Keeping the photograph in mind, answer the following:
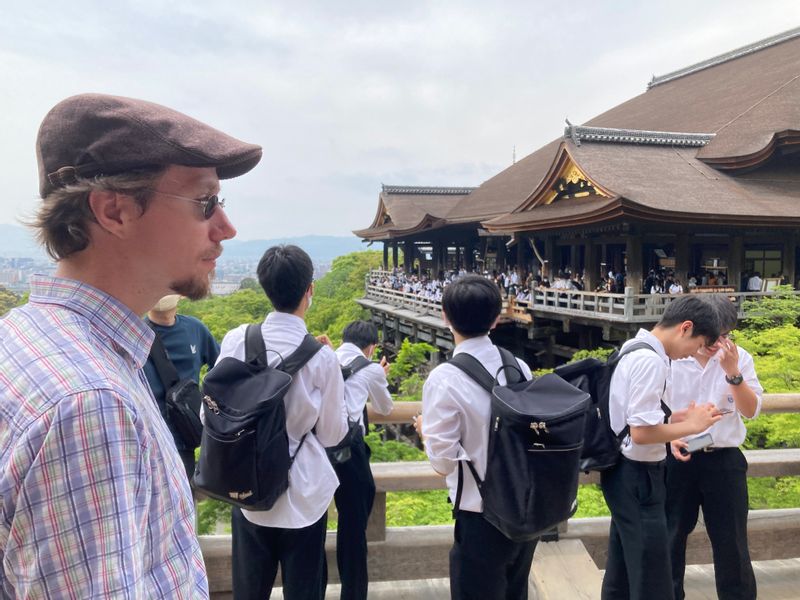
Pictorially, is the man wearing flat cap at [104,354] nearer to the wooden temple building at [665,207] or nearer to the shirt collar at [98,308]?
the shirt collar at [98,308]

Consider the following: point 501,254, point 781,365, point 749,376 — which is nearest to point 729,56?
point 501,254

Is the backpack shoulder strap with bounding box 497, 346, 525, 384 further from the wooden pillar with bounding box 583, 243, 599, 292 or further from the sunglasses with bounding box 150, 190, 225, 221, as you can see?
the wooden pillar with bounding box 583, 243, 599, 292

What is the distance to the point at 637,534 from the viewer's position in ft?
6.77

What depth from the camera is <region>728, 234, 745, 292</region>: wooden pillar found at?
11477mm

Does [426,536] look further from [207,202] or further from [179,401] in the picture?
[207,202]

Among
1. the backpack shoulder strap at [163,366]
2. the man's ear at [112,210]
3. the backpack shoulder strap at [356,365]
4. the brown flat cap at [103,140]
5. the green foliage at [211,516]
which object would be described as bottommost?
the green foliage at [211,516]

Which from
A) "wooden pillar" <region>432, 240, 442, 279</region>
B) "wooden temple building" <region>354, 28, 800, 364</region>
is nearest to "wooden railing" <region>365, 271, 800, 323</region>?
"wooden temple building" <region>354, 28, 800, 364</region>

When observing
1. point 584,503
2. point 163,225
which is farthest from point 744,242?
point 163,225

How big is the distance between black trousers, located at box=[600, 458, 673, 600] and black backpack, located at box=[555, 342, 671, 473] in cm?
8

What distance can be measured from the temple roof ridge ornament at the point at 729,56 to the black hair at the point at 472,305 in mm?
21792

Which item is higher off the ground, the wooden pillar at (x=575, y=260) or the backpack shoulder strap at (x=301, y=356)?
the wooden pillar at (x=575, y=260)

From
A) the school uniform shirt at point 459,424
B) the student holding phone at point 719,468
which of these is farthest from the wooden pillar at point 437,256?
the school uniform shirt at point 459,424

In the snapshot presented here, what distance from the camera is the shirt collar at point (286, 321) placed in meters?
1.94

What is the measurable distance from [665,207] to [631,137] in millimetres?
3960
